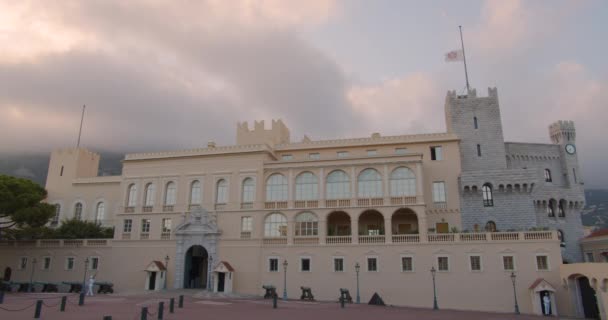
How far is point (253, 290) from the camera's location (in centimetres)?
4316

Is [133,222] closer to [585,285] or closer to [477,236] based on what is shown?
[477,236]

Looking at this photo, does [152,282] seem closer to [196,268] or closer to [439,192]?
[196,268]

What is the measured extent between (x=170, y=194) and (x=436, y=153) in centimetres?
3007

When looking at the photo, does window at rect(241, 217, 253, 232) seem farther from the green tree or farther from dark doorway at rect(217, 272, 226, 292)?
the green tree

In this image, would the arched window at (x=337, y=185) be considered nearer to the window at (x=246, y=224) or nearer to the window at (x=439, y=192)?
the window at (x=246, y=224)

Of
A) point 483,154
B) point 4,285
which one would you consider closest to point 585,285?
point 483,154

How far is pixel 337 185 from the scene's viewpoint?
44.8 metres

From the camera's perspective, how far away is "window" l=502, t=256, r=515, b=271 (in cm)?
3784

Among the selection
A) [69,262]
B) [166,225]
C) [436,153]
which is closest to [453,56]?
[436,153]

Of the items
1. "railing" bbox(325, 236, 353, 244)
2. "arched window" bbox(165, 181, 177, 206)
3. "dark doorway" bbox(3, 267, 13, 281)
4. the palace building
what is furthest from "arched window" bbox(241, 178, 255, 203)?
"dark doorway" bbox(3, 267, 13, 281)

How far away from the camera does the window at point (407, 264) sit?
132 feet

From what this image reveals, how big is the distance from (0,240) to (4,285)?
31.9 feet

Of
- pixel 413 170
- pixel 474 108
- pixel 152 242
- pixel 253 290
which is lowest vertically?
pixel 253 290

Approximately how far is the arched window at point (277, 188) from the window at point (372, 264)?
10770 millimetres
